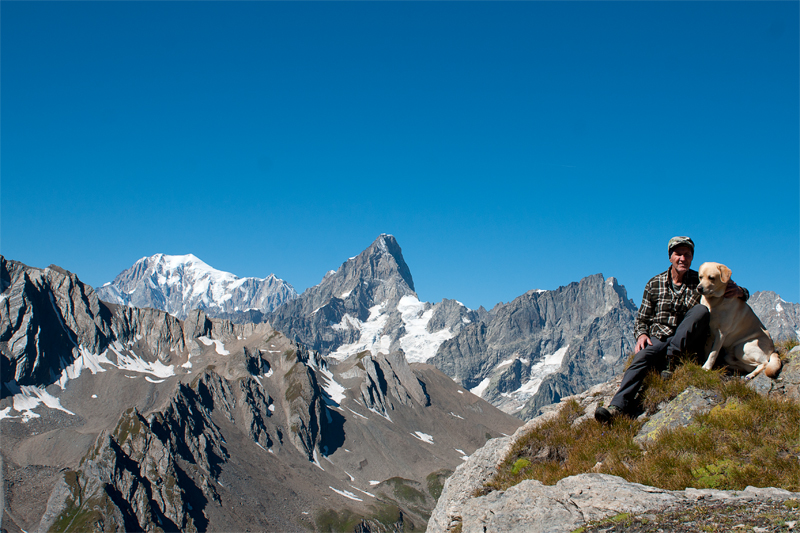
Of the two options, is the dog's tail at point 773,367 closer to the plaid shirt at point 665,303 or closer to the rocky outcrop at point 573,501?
the plaid shirt at point 665,303

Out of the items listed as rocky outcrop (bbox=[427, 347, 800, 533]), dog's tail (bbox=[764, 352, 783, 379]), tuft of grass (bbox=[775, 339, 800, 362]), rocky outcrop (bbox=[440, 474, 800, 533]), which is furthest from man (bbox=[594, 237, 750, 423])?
rocky outcrop (bbox=[440, 474, 800, 533])

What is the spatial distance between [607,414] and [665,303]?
10.2 ft

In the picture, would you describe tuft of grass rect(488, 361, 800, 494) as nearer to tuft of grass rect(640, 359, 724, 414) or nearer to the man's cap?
tuft of grass rect(640, 359, 724, 414)

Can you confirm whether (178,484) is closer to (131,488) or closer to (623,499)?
(131,488)

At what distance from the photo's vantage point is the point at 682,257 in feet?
39.7

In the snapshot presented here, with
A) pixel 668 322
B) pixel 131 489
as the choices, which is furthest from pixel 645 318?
pixel 131 489

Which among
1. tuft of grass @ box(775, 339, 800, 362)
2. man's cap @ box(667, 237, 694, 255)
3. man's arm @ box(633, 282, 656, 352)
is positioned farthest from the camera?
man's arm @ box(633, 282, 656, 352)

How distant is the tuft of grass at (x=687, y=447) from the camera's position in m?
8.94

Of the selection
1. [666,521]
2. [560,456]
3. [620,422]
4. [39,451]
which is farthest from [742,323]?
[39,451]

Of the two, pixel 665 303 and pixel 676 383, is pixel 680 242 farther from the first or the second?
pixel 676 383

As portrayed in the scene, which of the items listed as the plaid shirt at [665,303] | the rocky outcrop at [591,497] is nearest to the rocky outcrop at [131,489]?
the rocky outcrop at [591,497]

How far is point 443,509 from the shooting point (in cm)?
1221

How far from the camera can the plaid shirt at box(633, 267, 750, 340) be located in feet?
40.4

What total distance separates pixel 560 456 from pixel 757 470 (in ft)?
12.8
